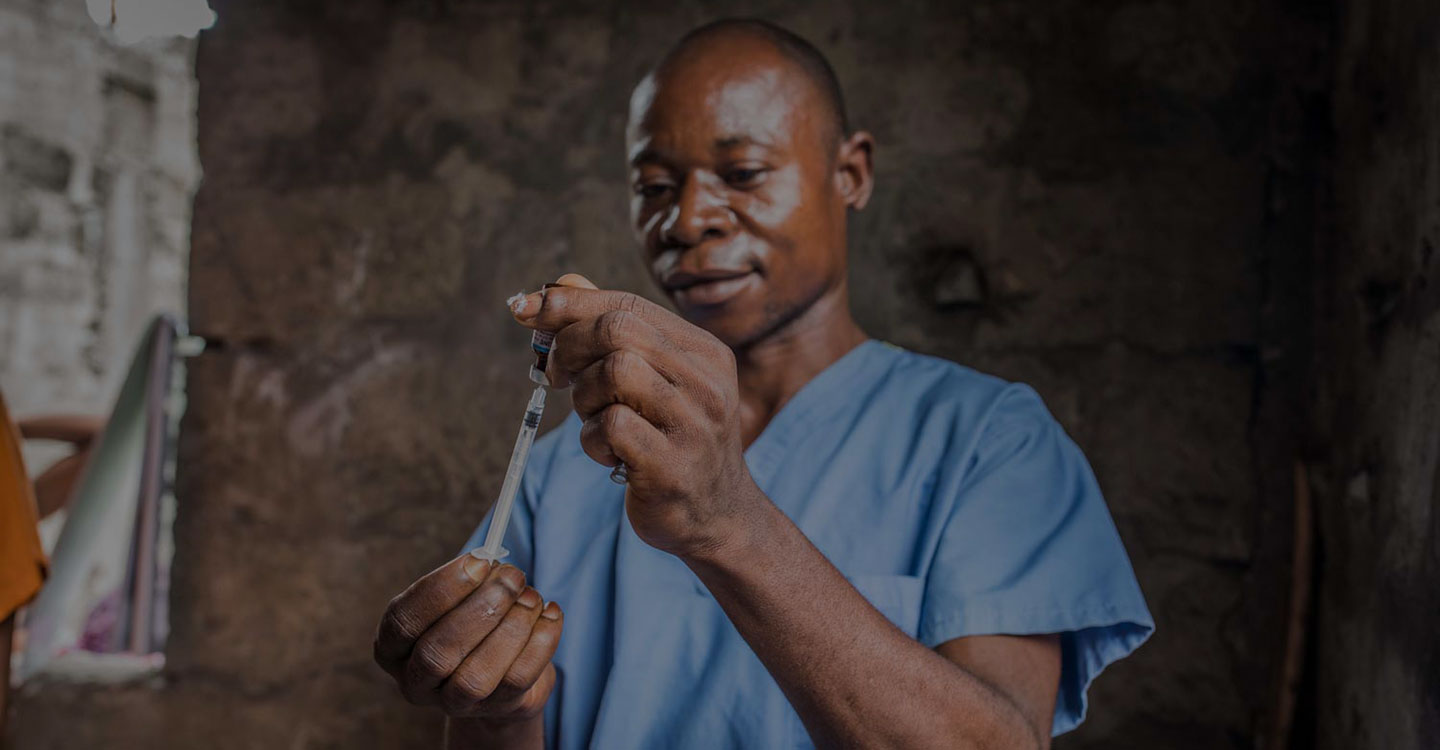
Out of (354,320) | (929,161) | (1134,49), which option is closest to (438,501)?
(354,320)

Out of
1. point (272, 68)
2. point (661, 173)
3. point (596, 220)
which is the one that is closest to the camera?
point (661, 173)

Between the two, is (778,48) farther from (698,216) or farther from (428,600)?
(428,600)

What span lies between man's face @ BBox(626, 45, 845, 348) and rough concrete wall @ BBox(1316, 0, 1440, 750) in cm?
62

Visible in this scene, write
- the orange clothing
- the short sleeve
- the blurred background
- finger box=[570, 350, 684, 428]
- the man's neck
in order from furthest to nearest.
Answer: the orange clothing, the blurred background, the man's neck, the short sleeve, finger box=[570, 350, 684, 428]

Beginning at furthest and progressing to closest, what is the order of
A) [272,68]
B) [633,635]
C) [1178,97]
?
[272,68] < [1178,97] < [633,635]

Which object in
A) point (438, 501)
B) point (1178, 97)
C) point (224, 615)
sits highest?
point (1178, 97)

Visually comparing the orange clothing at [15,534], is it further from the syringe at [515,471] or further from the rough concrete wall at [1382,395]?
the rough concrete wall at [1382,395]

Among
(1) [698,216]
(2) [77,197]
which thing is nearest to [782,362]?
(1) [698,216]

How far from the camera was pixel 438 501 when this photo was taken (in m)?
1.59

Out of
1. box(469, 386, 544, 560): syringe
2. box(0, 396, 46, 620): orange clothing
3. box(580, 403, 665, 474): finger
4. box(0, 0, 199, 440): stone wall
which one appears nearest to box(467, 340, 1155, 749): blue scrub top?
box(469, 386, 544, 560): syringe

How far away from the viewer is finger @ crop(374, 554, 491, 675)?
0.70m

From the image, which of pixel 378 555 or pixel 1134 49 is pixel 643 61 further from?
pixel 378 555

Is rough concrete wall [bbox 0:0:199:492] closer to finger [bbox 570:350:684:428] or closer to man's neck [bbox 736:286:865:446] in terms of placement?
man's neck [bbox 736:286:865:446]

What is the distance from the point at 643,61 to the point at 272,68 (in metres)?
0.71
